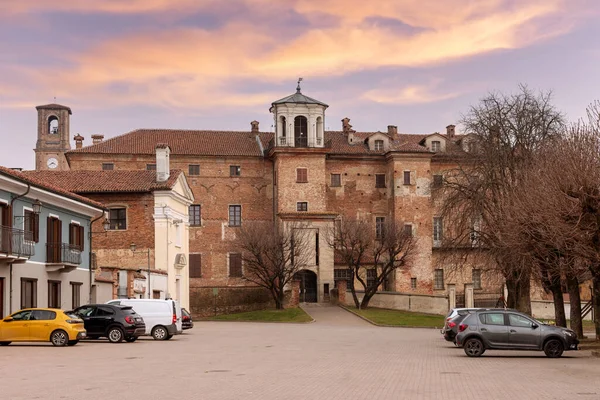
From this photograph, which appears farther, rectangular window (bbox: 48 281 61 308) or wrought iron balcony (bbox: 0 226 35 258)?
rectangular window (bbox: 48 281 61 308)

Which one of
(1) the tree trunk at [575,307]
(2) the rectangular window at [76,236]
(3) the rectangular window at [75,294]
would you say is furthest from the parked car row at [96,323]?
(1) the tree trunk at [575,307]

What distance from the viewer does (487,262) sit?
42.8m

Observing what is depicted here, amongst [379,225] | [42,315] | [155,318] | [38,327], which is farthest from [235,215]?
[38,327]

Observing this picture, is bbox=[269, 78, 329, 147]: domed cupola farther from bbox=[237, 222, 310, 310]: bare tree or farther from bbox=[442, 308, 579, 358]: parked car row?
bbox=[442, 308, 579, 358]: parked car row

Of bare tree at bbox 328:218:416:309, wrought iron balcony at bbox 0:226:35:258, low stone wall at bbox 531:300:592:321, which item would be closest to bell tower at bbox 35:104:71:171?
bare tree at bbox 328:218:416:309

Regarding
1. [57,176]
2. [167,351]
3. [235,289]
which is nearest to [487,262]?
[167,351]

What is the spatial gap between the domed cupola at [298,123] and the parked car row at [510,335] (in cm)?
→ 4998

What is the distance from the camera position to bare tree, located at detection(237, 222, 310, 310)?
66.2m

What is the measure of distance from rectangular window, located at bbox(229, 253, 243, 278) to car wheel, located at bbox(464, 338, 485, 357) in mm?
49458

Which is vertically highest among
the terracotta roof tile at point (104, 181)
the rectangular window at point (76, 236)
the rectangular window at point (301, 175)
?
the rectangular window at point (301, 175)

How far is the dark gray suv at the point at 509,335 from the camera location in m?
26.5

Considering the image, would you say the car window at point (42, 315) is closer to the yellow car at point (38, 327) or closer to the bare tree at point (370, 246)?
the yellow car at point (38, 327)

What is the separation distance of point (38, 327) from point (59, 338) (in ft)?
2.59

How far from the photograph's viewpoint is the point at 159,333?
1398 inches
